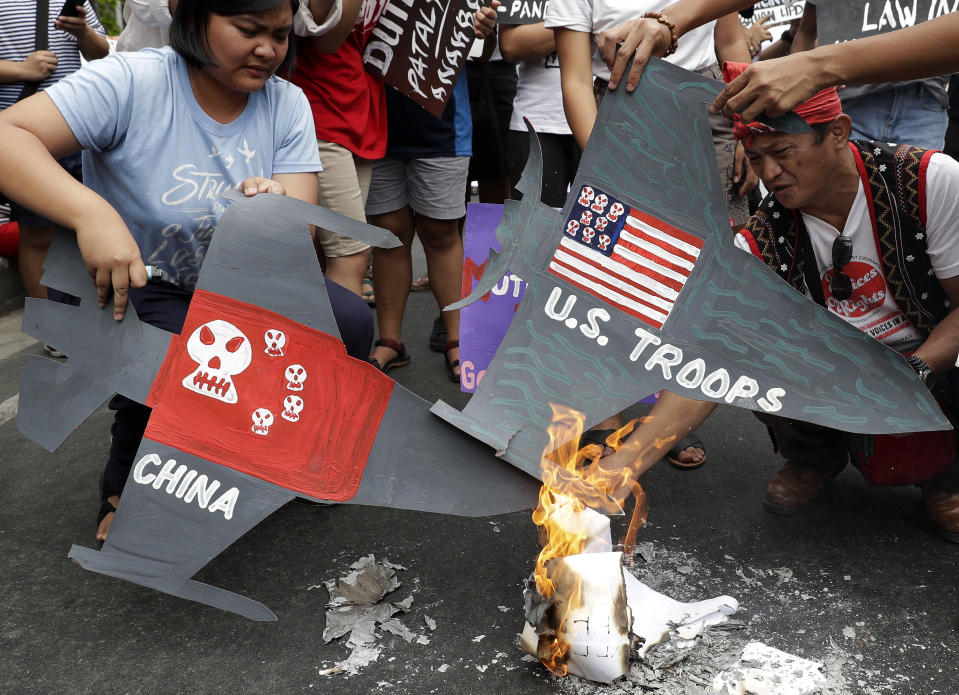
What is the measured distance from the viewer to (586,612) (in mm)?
1671

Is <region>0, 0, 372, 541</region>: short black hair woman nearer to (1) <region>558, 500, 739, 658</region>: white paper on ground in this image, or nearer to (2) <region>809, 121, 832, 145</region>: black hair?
(1) <region>558, 500, 739, 658</region>: white paper on ground

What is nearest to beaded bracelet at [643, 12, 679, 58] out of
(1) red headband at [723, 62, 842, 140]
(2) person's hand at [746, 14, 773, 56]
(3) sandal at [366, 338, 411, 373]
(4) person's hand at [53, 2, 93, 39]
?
(1) red headband at [723, 62, 842, 140]

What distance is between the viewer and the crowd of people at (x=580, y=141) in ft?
5.95

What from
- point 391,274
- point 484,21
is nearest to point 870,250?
point 484,21

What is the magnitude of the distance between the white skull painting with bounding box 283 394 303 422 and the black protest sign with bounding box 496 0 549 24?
83.2 inches

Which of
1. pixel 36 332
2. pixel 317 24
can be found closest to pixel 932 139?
pixel 317 24

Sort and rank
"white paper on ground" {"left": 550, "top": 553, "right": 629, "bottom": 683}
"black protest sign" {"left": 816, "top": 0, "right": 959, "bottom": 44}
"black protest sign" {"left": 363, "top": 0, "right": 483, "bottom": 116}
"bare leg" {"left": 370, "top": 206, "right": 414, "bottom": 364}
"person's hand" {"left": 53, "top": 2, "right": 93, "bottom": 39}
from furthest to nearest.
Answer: "bare leg" {"left": 370, "top": 206, "right": 414, "bottom": 364}, "person's hand" {"left": 53, "top": 2, "right": 93, "bottom": 39}, "black protest sign" {"left": 363, "top": 0, "right": 483, "bottom": 116}, "black protest sign" {"left": 816, "top": 0, "right": 959, "bottom": 44}, "white paper on ground" {"left": 550, "top": 553, "right": 629, "bottom": 683}

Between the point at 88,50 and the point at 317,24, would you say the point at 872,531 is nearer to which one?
the point at 317,24

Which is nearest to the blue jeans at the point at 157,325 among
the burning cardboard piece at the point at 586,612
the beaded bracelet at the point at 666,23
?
the burning cardboard piece at the point at 586,612

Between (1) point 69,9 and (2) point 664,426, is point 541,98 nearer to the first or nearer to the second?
(2) point 664,426

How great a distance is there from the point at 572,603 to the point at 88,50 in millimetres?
3233

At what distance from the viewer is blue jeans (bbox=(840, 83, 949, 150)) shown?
2812 mm

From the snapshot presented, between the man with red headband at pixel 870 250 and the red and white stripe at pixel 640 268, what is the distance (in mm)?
354

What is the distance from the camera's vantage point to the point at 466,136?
136 inches
